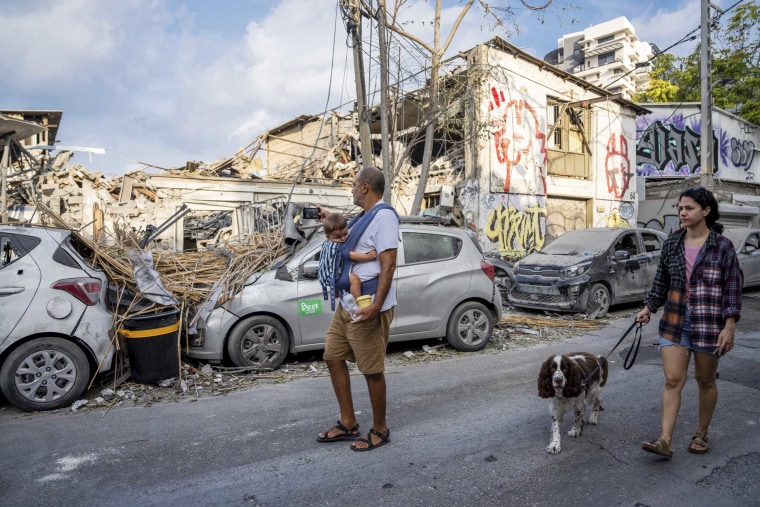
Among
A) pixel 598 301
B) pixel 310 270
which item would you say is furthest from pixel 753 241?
pixel 310 270

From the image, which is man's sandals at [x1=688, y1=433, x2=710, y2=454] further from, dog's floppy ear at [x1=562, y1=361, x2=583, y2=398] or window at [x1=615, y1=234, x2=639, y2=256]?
window at [x1=615, y1=234, x2=639, y2=256]

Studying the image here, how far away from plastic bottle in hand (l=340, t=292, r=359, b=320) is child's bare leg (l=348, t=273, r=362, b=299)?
0.04 m

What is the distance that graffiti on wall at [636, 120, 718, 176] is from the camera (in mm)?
25109

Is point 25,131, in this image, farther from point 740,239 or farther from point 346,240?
point 740,239

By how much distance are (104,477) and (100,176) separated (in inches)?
525

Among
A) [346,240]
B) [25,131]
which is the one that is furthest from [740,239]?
[25,131]

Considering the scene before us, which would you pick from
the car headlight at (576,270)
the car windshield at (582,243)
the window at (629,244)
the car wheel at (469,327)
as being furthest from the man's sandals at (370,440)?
the window at (629,244)

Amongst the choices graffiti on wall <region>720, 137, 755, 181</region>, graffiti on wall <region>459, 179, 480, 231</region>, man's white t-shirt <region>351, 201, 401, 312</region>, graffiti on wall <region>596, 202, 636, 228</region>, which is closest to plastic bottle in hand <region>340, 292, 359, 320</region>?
man's white t-shirt <region>351, 201, 401, 312</region>

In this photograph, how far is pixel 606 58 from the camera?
214ft

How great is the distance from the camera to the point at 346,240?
142 inches

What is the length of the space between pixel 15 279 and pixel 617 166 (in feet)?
63.6

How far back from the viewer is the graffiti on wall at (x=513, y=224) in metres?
15.1

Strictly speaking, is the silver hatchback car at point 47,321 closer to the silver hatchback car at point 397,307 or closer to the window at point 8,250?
the window at point 8,250

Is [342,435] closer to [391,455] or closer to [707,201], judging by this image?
[391,455]
